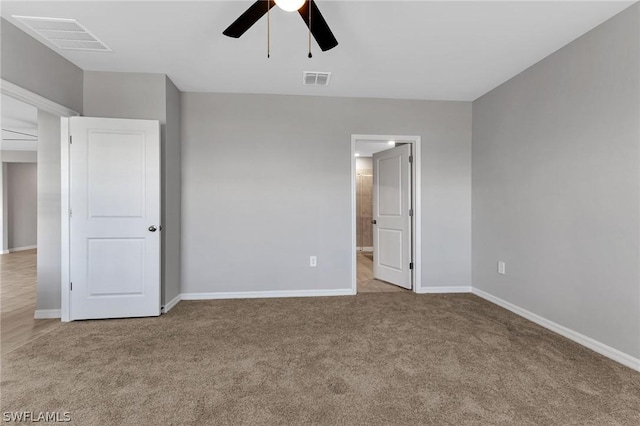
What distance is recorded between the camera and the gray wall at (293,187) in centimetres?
380

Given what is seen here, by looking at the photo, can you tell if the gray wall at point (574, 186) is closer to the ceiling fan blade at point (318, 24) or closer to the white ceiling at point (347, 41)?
the white ceiling at point (347, 41)

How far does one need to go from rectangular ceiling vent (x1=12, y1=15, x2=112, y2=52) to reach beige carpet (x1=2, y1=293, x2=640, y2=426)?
8.39ft

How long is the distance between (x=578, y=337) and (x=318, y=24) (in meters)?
3.15

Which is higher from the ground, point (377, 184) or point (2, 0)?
point (2, 0)

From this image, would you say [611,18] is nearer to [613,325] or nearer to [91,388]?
[613,325]

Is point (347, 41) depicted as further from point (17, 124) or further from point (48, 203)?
point (17, 124)

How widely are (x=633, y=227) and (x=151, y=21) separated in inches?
151

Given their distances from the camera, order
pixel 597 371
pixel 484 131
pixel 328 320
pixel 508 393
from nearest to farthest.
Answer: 1. pixel 508 393
2. pixel 597 371
3. pixel 328 320
4. pixel 484 131

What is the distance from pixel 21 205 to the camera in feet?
26.7

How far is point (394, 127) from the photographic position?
4066 millimetres

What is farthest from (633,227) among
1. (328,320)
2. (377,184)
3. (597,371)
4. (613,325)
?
(377,184)

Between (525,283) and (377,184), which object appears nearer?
(525,283)

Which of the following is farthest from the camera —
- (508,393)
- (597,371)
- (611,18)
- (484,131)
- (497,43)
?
(484,131)

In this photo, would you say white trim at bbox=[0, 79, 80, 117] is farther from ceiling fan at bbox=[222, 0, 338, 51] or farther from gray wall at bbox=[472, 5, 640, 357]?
gray wall at bbox=[472, 5, 640, 357]
